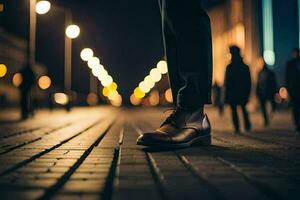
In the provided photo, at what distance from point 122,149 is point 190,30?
4.02ft

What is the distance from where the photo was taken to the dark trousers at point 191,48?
4.56m

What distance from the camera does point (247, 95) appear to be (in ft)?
34.0

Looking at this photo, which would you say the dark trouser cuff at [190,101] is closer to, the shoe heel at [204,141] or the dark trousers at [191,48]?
the dark trousers at [191,48]

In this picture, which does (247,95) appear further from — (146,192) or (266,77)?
(146,192)

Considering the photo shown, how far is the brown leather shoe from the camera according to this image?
4207mm

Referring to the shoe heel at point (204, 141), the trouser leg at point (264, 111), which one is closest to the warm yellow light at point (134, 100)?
the trouser leg at point (264, 111)

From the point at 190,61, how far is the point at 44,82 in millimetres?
81799

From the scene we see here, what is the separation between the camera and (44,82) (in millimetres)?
84438

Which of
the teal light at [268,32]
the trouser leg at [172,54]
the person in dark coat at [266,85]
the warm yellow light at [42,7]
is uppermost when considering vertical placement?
the teal light at [268,32]

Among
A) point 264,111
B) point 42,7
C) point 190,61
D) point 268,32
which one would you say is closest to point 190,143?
point 190,61

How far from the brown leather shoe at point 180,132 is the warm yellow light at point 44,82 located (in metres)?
77.7

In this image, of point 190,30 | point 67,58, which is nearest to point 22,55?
point 67,58

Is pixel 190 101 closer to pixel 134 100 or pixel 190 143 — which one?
pixel 190 143

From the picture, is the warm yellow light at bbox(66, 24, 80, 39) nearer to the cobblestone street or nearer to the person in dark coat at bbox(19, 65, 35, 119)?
the person in dark coat at bbox(19, 65, 35, 119)
